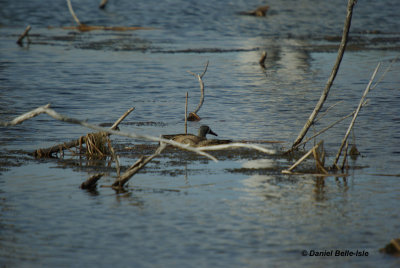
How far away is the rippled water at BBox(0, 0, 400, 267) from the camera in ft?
25.2

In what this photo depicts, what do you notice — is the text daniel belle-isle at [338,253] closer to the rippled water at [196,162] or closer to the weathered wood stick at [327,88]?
the rippled water at [196,162]

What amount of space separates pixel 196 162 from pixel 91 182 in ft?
6.67

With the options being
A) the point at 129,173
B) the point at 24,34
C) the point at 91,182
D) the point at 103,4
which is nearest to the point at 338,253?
the point at 129,173

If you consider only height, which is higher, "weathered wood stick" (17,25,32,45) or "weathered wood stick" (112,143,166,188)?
"weathered wood stick" (17,25,32,45)

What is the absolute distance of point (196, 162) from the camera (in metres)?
11.0

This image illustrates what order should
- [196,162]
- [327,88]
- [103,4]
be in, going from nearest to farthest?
1. [196,162]
2. [327,88]
3. [103,4]

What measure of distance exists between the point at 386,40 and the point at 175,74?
11.5 m

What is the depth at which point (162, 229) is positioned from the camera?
8133 mm

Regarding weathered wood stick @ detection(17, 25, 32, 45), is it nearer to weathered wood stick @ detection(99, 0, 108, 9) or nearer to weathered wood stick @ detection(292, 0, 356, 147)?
weathered wood stick @ detection(99, 0, 108, 9)

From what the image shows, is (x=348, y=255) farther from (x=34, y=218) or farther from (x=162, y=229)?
(x=34, y=218)

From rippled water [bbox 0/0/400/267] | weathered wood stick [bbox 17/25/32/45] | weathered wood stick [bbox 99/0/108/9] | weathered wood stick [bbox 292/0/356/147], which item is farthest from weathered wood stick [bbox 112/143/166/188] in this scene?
weathered wood stick [bbox 99/0/108/9]
